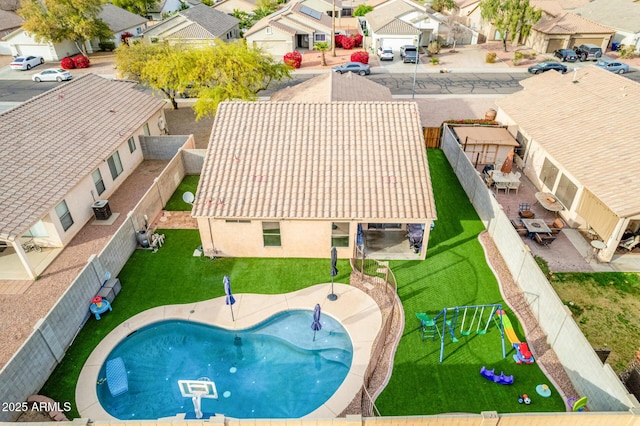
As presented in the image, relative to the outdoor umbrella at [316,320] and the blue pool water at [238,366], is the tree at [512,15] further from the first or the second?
the outdoor umbrella at [316,320]

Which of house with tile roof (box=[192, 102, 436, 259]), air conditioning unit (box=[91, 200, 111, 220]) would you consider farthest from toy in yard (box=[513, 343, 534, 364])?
air conditioning unit (box=[91, 200, 111, 220])

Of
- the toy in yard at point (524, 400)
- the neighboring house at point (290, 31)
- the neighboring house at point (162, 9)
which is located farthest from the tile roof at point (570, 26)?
the neighboring house at point (162, 9)

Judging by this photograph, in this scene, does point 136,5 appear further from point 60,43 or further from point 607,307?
point 607,307

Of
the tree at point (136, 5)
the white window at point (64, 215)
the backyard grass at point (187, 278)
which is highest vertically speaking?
the tree at point (136, 5)

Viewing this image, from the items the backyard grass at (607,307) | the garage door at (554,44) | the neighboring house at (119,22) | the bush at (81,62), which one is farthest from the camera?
the neighboring house at (119,22)

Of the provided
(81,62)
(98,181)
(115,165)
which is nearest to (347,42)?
(81,62)

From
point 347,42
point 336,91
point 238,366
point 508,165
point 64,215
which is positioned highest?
point 336,91

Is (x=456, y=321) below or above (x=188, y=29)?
below
